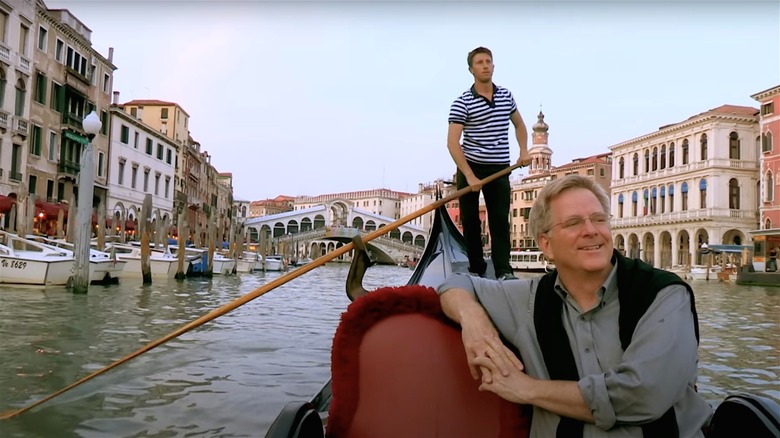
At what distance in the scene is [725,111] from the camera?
67.6ft

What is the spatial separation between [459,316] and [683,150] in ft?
78.8

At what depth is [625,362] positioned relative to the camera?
813mm

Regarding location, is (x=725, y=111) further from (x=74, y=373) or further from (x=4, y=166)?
(x=74, y=373)

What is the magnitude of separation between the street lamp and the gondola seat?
5.03 meters

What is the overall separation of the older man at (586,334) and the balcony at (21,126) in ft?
43.2

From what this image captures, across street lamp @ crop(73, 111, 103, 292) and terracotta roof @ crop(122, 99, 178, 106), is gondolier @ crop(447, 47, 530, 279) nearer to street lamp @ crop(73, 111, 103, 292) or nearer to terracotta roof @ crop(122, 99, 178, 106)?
street lamp @ crop(73, 111, 103, 292)

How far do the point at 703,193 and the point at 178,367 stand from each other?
22378 millimetres

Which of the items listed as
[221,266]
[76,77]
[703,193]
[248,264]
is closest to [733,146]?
[703,193]

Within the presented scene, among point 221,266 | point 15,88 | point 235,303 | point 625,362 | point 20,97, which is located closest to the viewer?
point 625,362

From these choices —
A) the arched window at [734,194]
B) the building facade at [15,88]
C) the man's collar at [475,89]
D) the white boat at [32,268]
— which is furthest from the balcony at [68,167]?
A: the arched window at [734,194]

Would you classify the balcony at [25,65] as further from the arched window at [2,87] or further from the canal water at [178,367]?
the canal water at [178,367]

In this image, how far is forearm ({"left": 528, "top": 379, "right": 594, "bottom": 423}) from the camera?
822mm

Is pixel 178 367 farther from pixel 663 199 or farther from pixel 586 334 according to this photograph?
pixel 663 199

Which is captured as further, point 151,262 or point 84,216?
point 151,262
